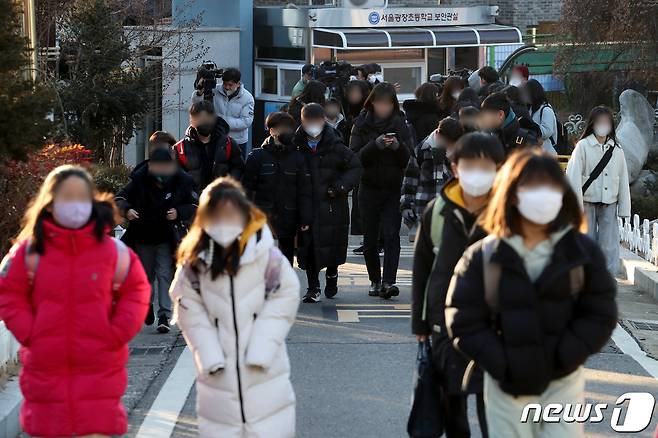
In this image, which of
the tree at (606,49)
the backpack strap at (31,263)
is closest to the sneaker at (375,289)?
the backpack strap at (31,263)

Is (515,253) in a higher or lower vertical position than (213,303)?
higher

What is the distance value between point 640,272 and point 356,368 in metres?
4.60

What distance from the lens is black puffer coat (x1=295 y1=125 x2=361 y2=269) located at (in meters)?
11.3

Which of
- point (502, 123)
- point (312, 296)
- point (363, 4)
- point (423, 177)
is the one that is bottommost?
point (312, 296)

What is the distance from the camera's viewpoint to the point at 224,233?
569cm

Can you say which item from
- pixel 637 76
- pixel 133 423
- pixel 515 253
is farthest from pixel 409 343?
pixel 637 76

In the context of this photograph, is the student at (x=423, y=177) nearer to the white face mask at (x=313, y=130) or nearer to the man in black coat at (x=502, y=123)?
the man in black coat at (x=502, y=123)

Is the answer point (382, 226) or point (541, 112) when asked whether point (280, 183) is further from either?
point (541, 112)

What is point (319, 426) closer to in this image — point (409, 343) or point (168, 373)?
point (168, 373)

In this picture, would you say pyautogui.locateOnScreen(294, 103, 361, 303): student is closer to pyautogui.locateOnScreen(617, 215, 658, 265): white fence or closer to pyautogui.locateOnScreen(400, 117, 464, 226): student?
pyautogui.locateOnScreen(400, 117, 464, 226): student

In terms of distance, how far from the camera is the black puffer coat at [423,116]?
14383 millimetres

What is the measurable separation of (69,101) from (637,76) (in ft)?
30.4

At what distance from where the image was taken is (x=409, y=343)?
984 cm

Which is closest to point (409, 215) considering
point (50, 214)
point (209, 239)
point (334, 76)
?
point (209, 239)
